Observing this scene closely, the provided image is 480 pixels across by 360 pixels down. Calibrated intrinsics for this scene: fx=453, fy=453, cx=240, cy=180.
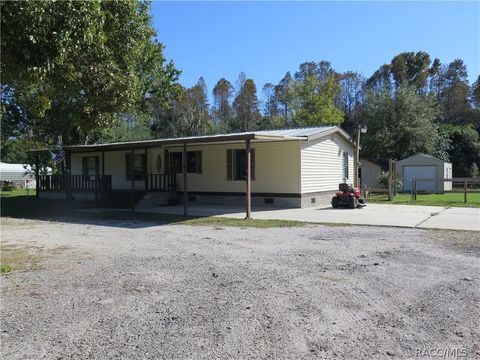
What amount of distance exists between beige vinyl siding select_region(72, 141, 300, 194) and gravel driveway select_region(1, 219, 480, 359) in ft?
27.1

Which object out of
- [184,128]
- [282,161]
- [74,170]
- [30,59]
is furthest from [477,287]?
[184,128]

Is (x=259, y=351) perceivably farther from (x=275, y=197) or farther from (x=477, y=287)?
(x=275, y=197)

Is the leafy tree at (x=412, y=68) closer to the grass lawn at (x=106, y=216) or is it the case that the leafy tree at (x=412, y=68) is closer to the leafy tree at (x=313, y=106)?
the leafy tree at (x=313, y=106)

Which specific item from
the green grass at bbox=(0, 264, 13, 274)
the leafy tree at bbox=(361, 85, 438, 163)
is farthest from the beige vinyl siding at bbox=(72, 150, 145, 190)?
the leafy tree at bbox=(361, 85, 438, 163)

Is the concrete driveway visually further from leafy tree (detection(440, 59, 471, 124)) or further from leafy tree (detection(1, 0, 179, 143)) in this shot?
leafy tree (detection(440, 59, 471, 124))

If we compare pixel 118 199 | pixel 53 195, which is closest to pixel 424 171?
pixel 118 199

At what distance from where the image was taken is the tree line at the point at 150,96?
5941 millimetres

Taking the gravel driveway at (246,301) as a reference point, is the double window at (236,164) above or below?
above

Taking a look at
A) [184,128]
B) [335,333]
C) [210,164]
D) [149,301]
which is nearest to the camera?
[335,333]

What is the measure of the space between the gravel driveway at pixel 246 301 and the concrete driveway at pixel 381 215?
2.86 meters

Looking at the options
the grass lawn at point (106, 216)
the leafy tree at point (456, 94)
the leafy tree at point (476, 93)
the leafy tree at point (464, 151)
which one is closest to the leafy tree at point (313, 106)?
the leafy tree at point (464, 151)

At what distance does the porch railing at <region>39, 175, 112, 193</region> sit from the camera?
19.1 metres

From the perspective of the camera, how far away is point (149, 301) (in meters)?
5.07

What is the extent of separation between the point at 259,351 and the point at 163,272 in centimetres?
305
